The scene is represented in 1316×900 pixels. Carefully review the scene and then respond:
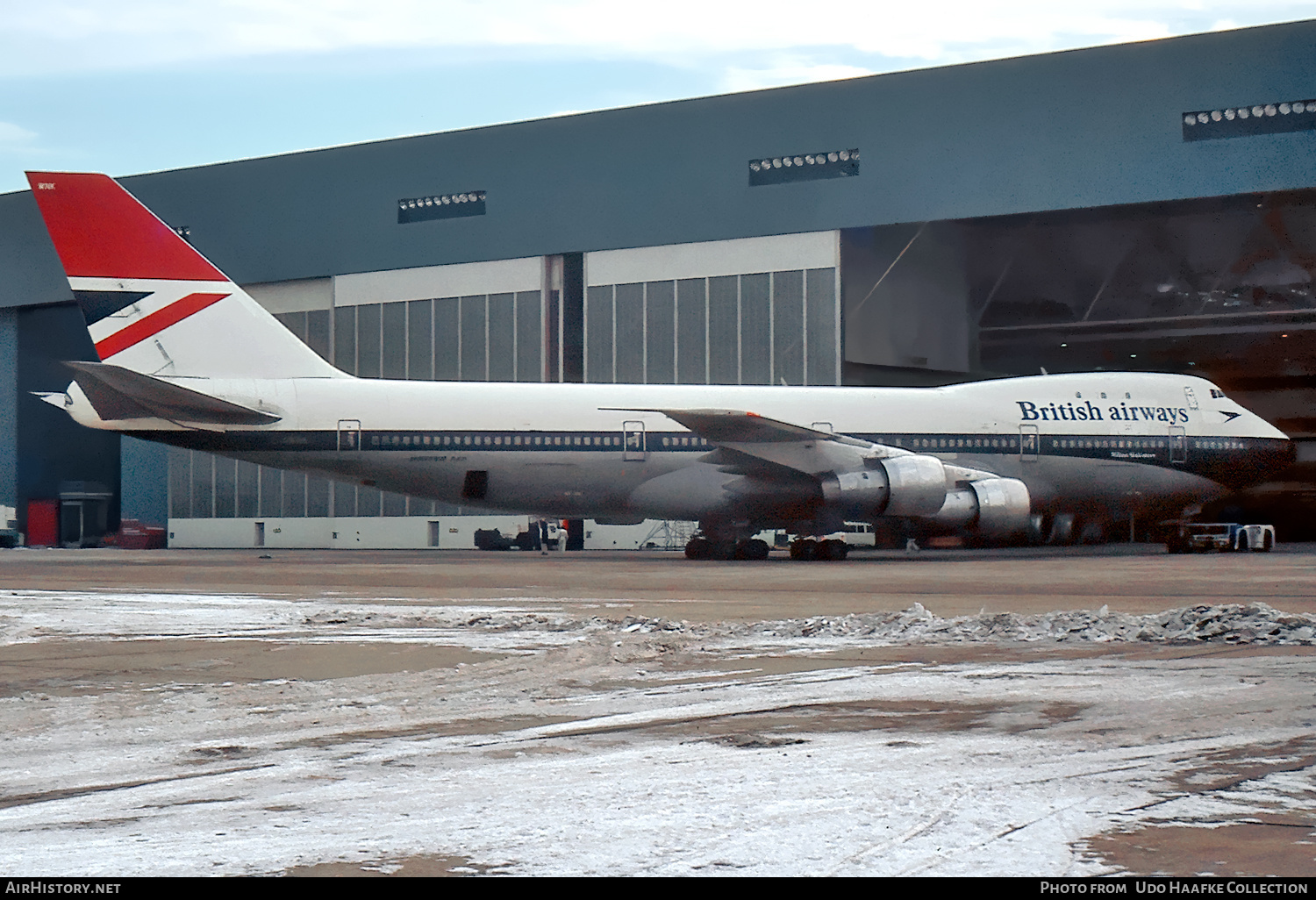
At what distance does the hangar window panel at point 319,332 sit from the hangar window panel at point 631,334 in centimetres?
1073

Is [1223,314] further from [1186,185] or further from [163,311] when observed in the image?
[163,311]

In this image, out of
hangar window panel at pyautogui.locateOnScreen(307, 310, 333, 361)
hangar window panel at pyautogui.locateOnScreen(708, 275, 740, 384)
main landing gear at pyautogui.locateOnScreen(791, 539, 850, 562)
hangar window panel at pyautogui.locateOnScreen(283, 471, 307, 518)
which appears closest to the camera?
main landing gear at pyautogui.locateOnScreen(791, 539, 850, 562)

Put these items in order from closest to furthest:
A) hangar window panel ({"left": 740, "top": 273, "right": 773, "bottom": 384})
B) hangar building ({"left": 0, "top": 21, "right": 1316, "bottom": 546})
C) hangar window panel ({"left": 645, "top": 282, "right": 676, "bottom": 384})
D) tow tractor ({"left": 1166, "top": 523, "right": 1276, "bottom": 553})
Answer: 1. tow tractor ({"left": 1166, "top": 523, "right": 1276, "bottom": 553})
2. hangar building ({"left": 0, "top": 21, "right": 1316, "bottom": 546})
3. hangar window panel ({"left": 740, "top": 273, "right": 773, "bottom": 384})
4. hangar window panel ({"left": 645, "top": 282, "right": 676, "bottom": 384})

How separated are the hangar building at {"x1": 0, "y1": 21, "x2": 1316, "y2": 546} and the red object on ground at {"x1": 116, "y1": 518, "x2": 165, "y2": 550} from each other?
40 centimetres

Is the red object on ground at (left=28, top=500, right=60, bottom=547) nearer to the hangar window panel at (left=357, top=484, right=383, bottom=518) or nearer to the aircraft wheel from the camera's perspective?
the hangar window panel at (left=357, top=484, right=383, bottom=518)

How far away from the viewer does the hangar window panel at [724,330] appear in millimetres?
38094

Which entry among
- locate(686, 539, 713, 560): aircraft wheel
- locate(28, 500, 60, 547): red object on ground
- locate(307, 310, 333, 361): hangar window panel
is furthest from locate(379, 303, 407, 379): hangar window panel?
locate(686, 539, 713, 560): aircraft wheel

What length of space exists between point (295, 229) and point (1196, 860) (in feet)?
143

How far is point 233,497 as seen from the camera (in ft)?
145

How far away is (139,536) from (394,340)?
13101mm

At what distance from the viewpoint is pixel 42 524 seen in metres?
48.8

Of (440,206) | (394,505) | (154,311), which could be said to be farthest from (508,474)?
(440,206)

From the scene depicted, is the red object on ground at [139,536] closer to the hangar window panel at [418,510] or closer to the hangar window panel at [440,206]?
the hangar window panel at [418,510]

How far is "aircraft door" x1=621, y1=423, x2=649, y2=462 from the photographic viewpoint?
25.5m
